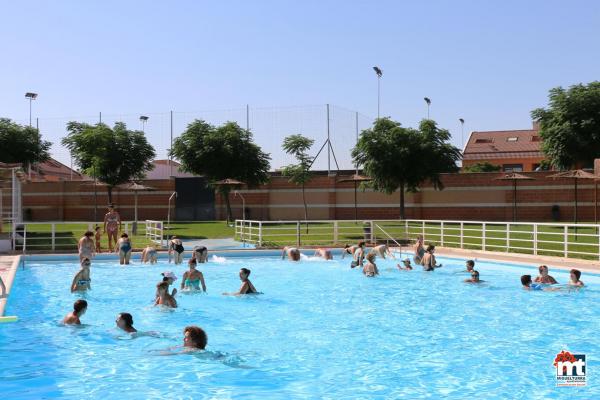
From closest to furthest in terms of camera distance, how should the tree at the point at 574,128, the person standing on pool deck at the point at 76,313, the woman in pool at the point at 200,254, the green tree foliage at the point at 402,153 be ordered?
the person standing on pool deck at the point at 76,313 → the woman in pool at the point at 200,254 → the tree at the point at 574,128 → the green tree foliage at the point at 402,153

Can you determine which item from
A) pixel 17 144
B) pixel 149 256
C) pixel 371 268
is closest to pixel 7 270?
pixel 149 256

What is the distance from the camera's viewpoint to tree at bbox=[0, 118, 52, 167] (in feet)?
122

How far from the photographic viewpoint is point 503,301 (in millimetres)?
13703

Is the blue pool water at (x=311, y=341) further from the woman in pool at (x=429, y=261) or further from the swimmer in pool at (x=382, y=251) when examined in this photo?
the swimmer in pool at (x=382, y=251)

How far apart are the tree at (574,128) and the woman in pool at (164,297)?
26.2 m

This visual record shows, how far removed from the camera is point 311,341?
33.6ft

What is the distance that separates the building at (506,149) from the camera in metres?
69.2

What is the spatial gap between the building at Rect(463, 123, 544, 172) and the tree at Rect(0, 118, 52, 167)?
47500mm

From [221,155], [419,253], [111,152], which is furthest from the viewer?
[221,155]

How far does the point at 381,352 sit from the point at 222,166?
30.3m

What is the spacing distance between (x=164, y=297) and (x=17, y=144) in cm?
2943

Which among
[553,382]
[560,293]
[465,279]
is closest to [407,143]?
[465,279]

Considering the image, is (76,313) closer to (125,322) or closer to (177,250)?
(125,322)

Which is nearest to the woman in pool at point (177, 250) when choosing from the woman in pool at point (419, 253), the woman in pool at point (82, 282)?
the woman in pool at point (82, 282)
